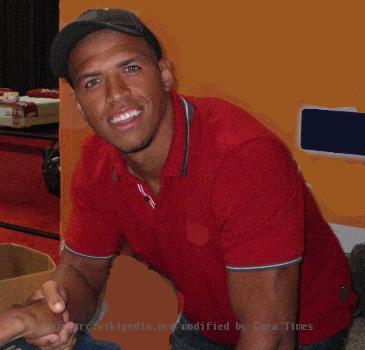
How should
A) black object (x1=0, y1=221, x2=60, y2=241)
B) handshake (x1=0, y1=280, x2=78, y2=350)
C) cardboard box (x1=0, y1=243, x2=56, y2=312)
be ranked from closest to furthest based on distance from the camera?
handshake (x1=0, y1=280, x2=78, y2=350)
cardboard box (x1=0, y1=243, x2=56, y2=312)
black object (x1=0, y1=221, x2=60, y2=241)

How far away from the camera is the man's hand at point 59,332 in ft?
4.11

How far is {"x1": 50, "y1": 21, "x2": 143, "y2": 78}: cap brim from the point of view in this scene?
126 cm

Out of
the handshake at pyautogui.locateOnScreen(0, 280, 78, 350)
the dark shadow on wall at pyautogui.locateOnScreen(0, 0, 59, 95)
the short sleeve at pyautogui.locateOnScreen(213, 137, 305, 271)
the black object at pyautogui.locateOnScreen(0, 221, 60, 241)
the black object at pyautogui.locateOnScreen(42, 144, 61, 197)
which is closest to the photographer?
the short sleeve at pyautogui.locateOnScreen(213, 137, 305, 271)

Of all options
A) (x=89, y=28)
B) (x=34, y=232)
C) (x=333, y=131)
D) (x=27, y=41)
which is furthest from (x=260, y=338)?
(x=27, y=41)

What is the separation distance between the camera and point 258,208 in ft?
3.56

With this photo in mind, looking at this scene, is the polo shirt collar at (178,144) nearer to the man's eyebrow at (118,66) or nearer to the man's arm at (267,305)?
the man's eyebrow at (118,66)

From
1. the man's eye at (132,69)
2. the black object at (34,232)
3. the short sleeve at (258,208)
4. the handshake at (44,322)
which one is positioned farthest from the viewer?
the black object at (34,232)

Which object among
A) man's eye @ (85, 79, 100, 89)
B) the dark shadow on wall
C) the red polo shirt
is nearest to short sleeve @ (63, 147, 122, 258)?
the red polo shirt

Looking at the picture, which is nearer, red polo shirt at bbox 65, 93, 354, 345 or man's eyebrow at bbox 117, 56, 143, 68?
red polo shirt at bbox 65, 93, 354, 345

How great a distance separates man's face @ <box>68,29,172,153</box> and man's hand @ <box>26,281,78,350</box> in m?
0.36

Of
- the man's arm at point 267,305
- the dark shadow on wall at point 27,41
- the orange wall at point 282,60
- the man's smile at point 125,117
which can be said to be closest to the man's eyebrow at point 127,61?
the man's smile at point 125,117

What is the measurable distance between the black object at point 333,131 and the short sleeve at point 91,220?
32.6 inches

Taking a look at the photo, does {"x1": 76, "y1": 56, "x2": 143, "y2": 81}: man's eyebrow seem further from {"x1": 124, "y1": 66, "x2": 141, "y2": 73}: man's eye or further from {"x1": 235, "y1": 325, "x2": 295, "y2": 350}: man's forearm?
{"x1": 235, "y1": 325, "x2": 295, "y2": 350}: man's forearm

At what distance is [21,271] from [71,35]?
4.26ft
